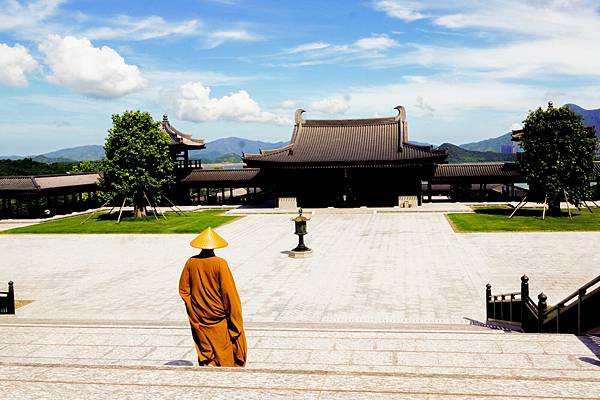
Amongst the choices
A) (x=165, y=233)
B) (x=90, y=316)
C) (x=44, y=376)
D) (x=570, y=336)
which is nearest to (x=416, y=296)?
(x=570, y=336)

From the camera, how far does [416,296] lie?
15.2 metres

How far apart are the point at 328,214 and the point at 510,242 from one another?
1555 centimetres

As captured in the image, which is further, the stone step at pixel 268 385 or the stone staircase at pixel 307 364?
the stone staircase at pixel 307 364

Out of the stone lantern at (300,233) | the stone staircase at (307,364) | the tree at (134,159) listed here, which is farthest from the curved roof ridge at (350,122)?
the stone staircase at (307,364)

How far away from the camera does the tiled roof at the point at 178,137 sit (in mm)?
44719

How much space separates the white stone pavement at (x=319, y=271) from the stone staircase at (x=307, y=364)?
197cm

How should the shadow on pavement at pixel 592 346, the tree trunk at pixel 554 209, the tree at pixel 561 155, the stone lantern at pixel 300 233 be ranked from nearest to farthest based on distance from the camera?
the shadow on pavement at pixel 592 346, the stone lantern at pixel 300 233, the tree at pixel 561 155, the tree trunk at pixel 554 209

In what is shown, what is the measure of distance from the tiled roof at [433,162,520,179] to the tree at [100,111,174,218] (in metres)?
22.5

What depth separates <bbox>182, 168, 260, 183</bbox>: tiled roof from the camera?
4516cm

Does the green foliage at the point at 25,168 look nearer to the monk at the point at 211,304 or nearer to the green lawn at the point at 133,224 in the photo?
the green lawn at the point at 133,224

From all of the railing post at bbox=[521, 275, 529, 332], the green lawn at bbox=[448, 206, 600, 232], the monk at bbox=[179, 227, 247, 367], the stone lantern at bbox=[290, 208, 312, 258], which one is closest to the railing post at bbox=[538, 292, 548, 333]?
the railing post at bbox=[521, 275, 529, 332]

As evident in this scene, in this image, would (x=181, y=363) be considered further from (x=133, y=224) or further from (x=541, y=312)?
(x=133, y=224)

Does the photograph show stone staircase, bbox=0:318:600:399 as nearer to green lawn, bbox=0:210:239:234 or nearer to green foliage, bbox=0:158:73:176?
green lawn, bbox=0:210:239:234

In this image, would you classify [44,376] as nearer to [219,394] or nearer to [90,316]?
[219,394]
